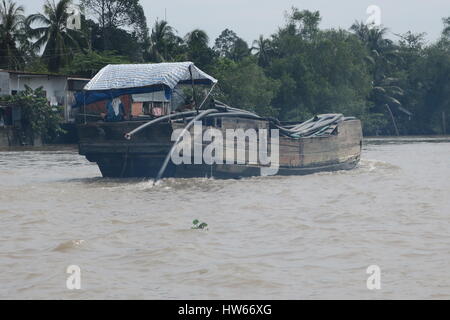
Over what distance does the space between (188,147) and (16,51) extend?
31.5 m

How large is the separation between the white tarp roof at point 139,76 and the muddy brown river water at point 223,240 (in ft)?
7.02

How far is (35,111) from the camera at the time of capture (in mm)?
35219

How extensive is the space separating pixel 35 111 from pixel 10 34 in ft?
27.1

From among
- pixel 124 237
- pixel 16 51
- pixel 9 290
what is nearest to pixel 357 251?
pixel 124 237

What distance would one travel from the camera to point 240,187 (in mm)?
14383

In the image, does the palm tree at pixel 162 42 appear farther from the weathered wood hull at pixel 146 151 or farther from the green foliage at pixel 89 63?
the weathered wood hull at pixel 146 151

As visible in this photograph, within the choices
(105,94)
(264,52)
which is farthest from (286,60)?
(105,94)

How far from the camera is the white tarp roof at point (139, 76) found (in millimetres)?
15242

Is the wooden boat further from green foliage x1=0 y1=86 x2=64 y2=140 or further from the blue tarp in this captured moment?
green foliage x1=0 y1=86 x2=64 y2=140

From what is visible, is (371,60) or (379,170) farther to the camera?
(371,60)

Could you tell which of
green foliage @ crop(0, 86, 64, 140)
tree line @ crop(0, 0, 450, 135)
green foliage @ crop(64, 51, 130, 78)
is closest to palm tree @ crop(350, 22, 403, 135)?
tree line @ crop(0, 0, 450, 135)

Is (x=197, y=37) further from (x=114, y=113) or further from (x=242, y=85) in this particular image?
(x=114, y=113)

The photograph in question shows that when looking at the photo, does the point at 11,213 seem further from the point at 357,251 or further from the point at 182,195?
the point at 357,251

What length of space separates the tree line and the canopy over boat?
2405cm
